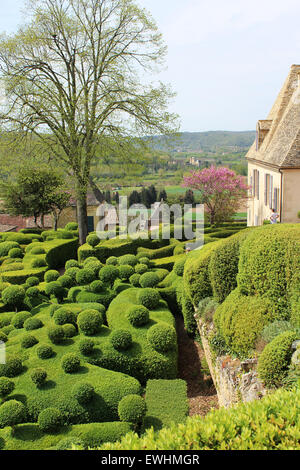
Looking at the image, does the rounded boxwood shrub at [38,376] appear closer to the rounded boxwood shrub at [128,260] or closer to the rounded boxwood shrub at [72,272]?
the rounded boxwood shrub at [72,272]

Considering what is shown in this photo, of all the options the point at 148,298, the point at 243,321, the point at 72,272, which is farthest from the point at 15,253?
the point at 243,321

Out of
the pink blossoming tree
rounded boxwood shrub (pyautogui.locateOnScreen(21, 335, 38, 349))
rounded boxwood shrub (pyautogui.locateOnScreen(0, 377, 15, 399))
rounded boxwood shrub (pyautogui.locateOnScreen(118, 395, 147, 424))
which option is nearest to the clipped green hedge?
rounded boxwood shrub (pyautogui.locateOnScreen(118, 395, 147, 424))

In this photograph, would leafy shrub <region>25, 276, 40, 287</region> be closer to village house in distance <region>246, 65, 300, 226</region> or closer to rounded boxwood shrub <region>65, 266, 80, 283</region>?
rounded boxwood shrub <region>65, 266, 80, 283</region>

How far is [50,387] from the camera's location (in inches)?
371

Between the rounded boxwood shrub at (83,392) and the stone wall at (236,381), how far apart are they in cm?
313

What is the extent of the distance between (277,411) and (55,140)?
894 inches

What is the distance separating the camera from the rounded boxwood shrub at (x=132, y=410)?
27.2 feet

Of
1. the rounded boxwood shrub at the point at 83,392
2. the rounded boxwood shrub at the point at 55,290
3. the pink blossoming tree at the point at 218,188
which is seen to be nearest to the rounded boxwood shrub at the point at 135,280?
the rounded boxwood shrub at the point at 55,290

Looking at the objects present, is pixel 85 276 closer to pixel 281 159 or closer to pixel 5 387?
pixel 5 387

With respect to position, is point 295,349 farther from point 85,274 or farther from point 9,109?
point 9,109

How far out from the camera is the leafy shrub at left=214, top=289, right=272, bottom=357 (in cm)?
820

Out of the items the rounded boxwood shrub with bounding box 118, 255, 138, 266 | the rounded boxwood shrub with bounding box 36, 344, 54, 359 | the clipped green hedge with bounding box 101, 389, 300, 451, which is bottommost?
the rounded boxwood shrub with bounding box 36, 344, 54, 359

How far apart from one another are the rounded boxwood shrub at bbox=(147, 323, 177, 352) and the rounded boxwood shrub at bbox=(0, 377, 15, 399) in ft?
13.3

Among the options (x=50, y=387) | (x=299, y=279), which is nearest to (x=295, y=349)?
(x=299, y=279)
